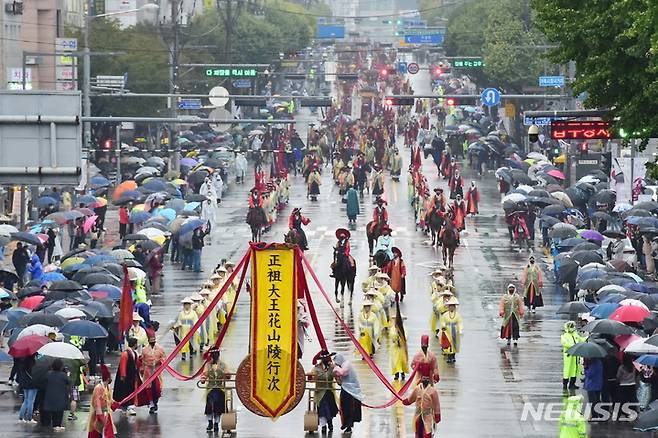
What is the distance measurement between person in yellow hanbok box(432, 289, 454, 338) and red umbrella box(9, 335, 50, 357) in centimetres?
817

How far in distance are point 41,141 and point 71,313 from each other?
6.98 m

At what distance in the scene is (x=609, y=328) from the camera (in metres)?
31.0

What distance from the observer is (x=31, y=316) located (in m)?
32.2

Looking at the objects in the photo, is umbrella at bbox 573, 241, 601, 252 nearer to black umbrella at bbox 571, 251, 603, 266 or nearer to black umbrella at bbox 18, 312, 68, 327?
black umbrella at bbox 571, 251, 603, 266

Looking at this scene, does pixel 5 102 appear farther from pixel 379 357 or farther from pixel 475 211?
pixel 475 211

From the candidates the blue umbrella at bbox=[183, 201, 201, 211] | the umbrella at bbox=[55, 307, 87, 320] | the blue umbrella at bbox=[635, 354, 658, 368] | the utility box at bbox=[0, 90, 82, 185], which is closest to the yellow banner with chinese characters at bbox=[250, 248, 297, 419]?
the utility box at bbox=[0, 90, 82, 185]

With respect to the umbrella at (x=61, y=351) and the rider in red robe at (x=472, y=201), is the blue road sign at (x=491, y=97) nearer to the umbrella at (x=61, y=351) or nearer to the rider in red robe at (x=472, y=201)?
the rider in red robe at (x=472, y=201)

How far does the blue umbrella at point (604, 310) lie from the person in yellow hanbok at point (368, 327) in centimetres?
403

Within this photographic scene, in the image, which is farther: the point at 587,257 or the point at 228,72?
the point at 228,72

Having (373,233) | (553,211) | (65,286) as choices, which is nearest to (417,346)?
(65,286)

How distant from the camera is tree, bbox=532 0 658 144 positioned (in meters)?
31.1

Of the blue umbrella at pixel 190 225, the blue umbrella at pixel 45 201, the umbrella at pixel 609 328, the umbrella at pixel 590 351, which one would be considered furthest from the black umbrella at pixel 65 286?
the blue umbrella at pixel 45 201

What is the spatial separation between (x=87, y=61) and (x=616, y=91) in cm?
3164

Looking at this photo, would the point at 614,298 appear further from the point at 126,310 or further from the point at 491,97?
the point at 491,97
